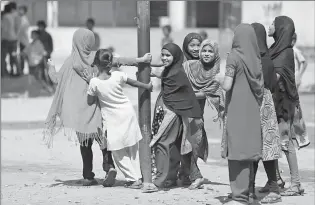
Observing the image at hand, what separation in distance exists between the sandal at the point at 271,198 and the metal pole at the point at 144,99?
1069 mm

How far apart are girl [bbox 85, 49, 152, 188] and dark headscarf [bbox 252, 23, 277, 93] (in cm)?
113

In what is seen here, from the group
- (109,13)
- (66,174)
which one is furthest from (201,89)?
(109,13)

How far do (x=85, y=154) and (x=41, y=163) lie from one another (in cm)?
197

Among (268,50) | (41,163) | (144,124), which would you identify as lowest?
(41,163)

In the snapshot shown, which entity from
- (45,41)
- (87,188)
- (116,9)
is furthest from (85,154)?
(116,9)

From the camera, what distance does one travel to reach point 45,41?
19688mm

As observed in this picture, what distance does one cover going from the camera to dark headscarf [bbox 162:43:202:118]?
8.97 meters

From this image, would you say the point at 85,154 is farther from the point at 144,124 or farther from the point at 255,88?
the point at 255,88

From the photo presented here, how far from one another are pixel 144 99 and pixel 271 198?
5.00ft

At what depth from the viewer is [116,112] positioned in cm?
906

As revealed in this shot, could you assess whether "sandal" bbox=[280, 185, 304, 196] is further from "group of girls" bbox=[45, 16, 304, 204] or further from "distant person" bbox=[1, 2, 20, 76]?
"distant person" bbox=[1, 2, 20, 76]

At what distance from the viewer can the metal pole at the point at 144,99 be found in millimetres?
8906

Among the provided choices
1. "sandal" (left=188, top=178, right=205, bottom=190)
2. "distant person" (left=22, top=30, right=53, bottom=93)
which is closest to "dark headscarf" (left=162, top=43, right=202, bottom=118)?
"sandal" (left=188, top=178, right=205, bottom=190)

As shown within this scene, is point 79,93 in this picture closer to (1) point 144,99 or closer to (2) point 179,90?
(1) point 144,99
